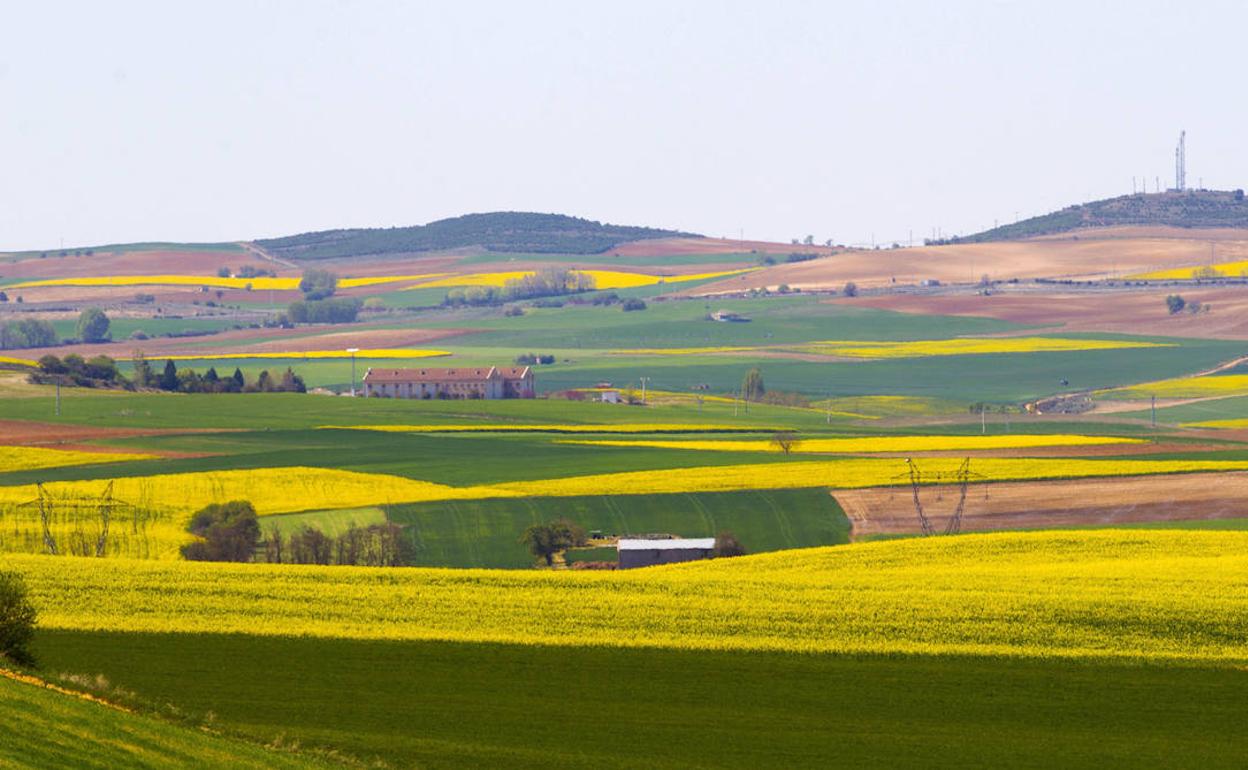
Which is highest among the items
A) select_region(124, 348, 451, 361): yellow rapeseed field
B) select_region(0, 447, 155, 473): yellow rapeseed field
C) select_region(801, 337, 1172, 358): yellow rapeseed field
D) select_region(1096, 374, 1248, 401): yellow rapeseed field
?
select_region(0, 447, 155, 473): yellow rapeseed field

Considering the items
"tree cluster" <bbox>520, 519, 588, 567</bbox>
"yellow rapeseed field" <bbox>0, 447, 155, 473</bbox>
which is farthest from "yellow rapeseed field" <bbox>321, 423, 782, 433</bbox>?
"tree cluster" <bbox>520, 519, 588, 567</bbox>

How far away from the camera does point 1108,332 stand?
15975 centimetres

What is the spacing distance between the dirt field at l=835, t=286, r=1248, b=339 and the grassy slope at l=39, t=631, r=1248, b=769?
126 metres

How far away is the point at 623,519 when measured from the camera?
199ft

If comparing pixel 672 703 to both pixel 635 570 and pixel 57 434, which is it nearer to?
pixel 635 570

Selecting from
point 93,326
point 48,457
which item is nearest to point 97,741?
point 48,457

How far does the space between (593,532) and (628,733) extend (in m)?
31.7

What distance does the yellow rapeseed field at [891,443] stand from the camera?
80875 millimetres

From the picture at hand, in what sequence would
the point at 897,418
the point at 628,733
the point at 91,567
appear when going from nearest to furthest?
the point at 628,733 → the point at 91,567 → the point at 897,418

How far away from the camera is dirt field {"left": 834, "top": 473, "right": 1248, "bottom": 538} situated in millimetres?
58094

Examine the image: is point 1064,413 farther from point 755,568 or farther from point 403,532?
point 755,568

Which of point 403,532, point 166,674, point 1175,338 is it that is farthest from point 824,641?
point 1175,338

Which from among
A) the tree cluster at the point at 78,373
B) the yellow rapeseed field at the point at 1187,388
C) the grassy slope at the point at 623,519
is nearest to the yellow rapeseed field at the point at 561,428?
the tree cluster at the point at 78,373

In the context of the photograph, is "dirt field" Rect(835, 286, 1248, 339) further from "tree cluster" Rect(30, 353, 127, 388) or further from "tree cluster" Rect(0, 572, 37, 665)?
"tree cluster" Rect(0, 572, 37, 665)
